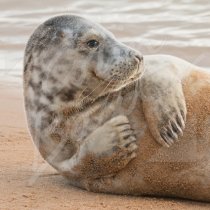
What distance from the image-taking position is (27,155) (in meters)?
6.29

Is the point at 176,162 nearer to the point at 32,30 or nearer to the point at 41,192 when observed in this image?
the point at 41,192

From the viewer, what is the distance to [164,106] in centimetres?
480

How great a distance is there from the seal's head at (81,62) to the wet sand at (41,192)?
0.59m

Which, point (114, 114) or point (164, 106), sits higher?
point (164, 106)

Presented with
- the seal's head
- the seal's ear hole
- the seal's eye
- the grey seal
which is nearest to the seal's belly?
the grey seal

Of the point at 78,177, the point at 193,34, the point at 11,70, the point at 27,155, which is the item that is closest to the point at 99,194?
the point at 78,177

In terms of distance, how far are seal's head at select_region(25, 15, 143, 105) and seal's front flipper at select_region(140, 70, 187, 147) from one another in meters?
0.12

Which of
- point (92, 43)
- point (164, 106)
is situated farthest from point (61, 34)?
point (164, 106)

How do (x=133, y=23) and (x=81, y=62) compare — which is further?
(x=133, y=23)

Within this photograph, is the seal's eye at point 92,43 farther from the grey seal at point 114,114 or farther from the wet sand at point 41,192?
the wet sand at point 41,192

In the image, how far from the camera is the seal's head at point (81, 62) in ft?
16.1

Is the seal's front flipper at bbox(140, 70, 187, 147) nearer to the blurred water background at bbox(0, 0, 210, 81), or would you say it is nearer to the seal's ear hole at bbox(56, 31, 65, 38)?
the seal's ear hole at bbox(56, 31, 65, 38)

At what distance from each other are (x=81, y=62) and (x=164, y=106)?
57cm

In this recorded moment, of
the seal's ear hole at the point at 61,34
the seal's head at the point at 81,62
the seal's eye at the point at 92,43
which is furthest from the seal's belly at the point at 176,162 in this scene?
the seal's ear hole at the point at 61,34
